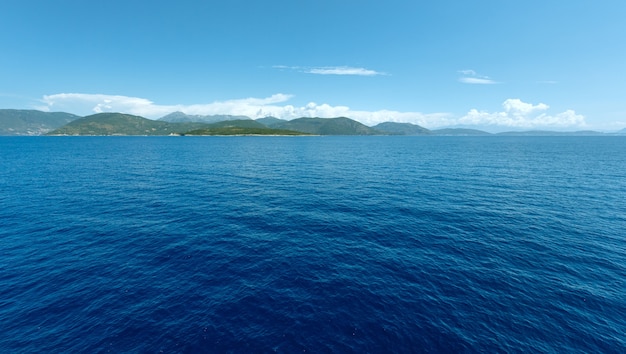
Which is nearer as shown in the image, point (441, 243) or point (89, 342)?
point (89, 342)

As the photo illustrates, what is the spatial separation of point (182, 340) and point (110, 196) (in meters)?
61.4

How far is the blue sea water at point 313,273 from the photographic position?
79.1 feet

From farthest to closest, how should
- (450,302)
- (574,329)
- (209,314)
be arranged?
(450,302) → (209,314) → (574,329)

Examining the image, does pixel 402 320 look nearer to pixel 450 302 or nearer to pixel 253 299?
pixel 450 302

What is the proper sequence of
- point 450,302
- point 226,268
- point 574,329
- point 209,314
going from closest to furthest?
point 574,329 < point 209,314 < point 450,302 < point 226,268

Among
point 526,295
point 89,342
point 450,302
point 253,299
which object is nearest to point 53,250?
point 89,342

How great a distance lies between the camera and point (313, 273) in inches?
1337

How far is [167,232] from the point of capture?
45.8 meters

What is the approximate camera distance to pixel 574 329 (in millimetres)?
24844

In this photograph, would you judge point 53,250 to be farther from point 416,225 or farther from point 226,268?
point 416,225

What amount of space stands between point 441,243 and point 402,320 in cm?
2014

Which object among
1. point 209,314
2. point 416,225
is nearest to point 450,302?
point 416,225

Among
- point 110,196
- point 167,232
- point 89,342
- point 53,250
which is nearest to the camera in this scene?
point 89,342

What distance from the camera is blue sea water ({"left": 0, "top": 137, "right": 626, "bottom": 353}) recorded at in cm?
2411
